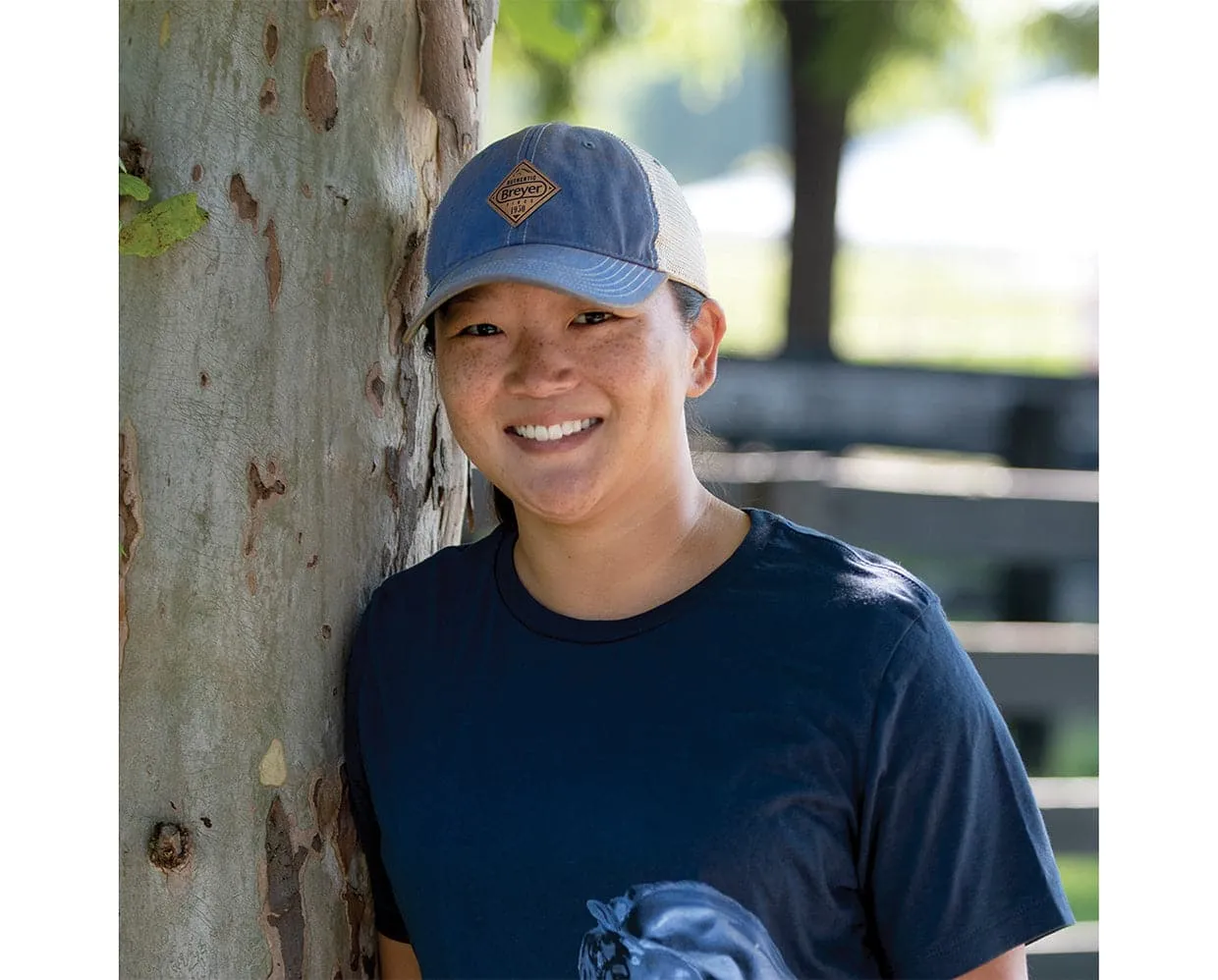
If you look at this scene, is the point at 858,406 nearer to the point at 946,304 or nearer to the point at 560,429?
the point at 560,429

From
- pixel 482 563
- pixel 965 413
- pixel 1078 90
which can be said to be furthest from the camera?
pixel 1078 90

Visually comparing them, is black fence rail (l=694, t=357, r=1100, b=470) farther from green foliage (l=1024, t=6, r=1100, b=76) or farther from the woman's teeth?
the woman's teeth

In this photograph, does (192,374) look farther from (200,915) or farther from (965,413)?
(965,413)

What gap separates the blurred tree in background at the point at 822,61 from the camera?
299 inches

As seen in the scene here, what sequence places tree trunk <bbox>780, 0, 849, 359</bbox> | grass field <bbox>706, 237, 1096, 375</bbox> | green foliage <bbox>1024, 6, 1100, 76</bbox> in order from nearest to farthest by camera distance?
green foliage <bbox>1024, 6, 1100, 76</bbox> < tree trunk <bbox>780, 0, 849, 359</bbox> < grass field <bbox>706, 237, 1096, 375</bbox>

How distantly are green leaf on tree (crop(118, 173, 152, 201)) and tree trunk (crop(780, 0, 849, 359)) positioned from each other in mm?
6648

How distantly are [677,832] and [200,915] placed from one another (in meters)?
0.62

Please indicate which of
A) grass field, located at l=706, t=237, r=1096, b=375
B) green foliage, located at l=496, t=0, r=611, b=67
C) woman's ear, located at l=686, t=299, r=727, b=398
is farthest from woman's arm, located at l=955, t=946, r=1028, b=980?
grass field, located at l=706, t=237, r=1096, b=375

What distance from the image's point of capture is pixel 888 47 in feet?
25.1

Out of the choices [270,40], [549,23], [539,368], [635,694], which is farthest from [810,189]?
[635,694]

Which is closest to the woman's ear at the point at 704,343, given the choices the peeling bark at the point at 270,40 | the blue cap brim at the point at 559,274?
the blue cap brim at the point at 559,274

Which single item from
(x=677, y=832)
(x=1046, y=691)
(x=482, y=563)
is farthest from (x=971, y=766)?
(x=1046, y=691)

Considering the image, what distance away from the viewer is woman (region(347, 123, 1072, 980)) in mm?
1613

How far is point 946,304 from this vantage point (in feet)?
50.4
